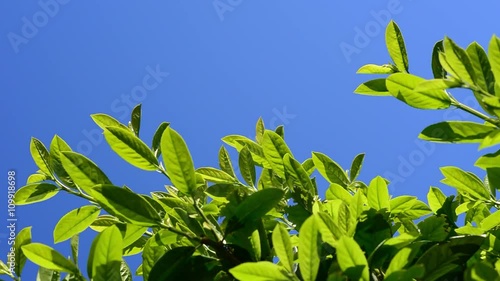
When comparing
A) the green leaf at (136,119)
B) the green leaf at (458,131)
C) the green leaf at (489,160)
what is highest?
the green leaf at (136,119)

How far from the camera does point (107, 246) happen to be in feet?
3.36

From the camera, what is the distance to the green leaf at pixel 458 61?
1.05 metres

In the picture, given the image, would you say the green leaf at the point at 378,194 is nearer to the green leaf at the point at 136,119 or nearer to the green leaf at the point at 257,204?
the green leaf at the point at 257,204

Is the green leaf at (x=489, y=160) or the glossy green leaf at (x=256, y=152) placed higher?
the glossy green leaf at (x=256, y=152)

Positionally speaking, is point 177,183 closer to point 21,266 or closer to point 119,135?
point 119,135

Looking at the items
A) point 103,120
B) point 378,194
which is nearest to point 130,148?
point 103,120

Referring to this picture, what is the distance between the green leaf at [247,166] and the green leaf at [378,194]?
1.34 feet

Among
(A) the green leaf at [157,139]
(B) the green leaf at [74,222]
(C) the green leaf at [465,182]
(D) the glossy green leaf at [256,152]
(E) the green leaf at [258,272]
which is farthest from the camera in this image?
(D) the glossy green leaf at [256,152]

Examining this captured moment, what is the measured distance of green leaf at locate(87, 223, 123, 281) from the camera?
102 centimetres

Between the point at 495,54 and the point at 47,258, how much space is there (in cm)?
97

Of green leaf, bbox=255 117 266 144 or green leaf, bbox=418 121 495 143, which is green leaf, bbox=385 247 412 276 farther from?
green leaf, bbox=255 117 266 144

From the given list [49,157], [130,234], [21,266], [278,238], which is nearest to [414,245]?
[278,238]

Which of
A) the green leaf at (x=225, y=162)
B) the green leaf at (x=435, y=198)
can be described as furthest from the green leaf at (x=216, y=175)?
the green leaf at (x=435, y=198)

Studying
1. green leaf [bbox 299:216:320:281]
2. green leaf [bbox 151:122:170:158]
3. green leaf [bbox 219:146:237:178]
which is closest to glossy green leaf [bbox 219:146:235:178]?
green leaf [bbox 219:146:237:178]
